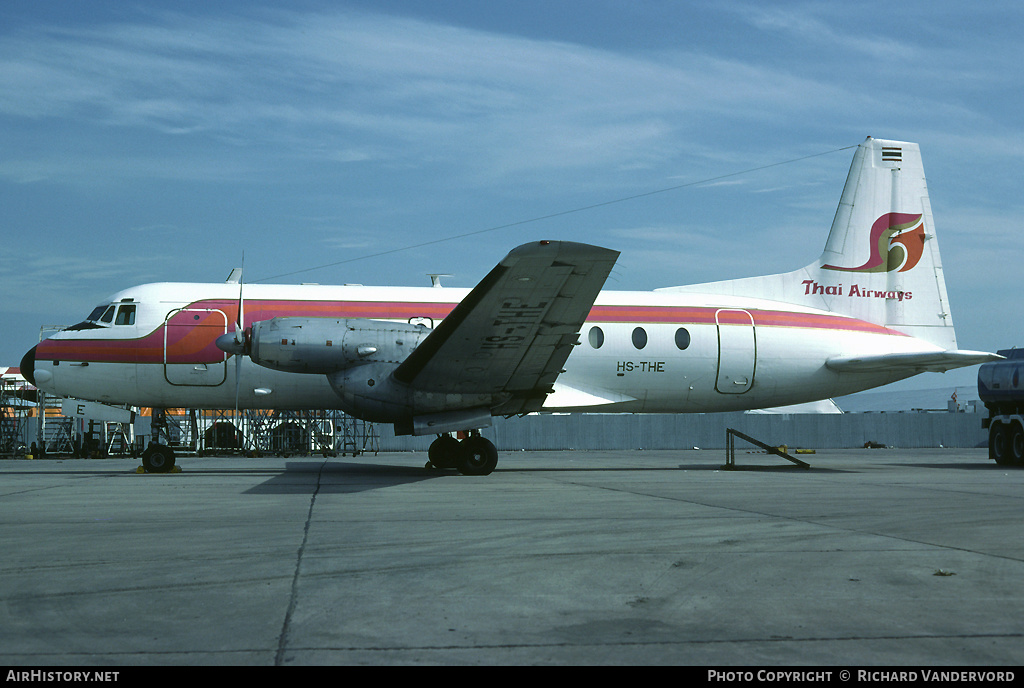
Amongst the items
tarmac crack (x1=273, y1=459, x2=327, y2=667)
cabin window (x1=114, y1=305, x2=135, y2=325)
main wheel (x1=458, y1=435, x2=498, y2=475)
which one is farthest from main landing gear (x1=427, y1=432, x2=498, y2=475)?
cabin window (x1=114, y1=305, x2=135, y2=325)

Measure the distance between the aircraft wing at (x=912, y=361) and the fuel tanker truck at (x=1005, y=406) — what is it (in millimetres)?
5585

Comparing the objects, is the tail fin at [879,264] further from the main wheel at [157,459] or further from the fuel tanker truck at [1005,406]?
the main wheel at [157,459]

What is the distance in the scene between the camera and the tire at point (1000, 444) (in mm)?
23438

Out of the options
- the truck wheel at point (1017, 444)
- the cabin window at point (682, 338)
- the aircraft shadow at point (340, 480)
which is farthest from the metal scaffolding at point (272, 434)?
the truck wheel at point (1017, 444)

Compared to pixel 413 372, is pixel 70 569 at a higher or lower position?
lower

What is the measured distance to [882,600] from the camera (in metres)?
5.43

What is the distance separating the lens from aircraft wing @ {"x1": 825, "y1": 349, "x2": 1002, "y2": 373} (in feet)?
61.4

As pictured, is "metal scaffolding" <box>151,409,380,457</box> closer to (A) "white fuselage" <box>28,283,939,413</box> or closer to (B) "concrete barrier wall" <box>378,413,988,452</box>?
(B) "concrete barrier wall" <box>378,413,988,452</box>

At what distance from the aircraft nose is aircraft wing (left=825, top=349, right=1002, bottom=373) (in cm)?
1772

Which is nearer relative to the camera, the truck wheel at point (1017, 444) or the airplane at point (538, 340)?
the airplane at point (538, 340)

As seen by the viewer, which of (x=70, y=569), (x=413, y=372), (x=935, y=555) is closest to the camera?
(x=70, y=569)
